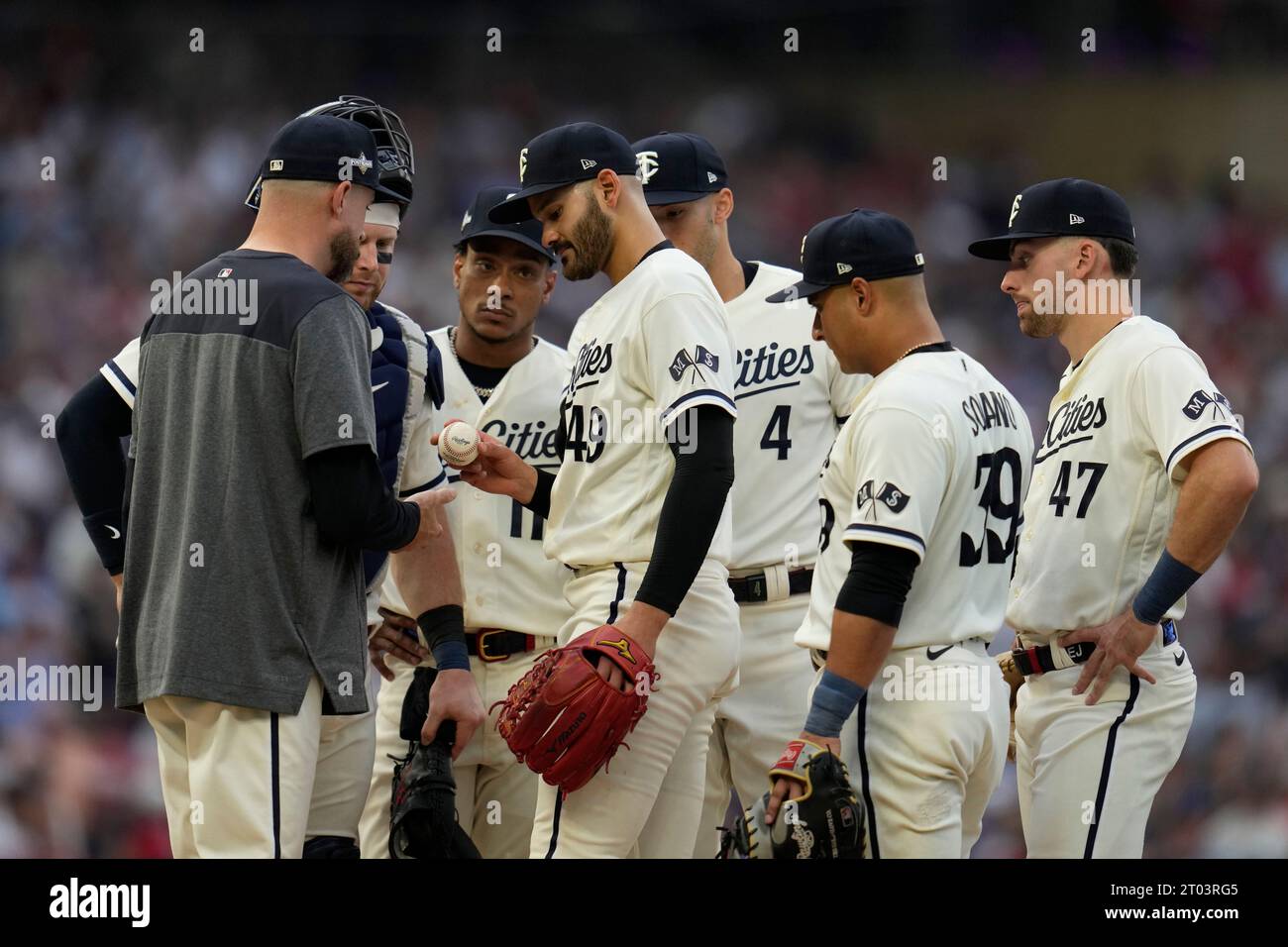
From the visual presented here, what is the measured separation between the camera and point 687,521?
2986 mm

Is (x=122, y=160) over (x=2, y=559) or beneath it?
over

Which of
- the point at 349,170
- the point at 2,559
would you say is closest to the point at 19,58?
the point at 2,559

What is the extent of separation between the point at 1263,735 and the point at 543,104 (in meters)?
5.92

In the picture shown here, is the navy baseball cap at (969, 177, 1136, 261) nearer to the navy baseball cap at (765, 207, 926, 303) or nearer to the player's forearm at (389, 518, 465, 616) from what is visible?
the navy baseball cap at (765, 207, 926, 303)

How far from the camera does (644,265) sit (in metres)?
3.27

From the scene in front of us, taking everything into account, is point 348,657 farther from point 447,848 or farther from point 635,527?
point 447,848

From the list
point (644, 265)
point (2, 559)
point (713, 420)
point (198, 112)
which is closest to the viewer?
point (713, 420)

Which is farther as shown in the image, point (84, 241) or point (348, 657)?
point (84, 241)

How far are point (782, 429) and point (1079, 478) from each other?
88 cm

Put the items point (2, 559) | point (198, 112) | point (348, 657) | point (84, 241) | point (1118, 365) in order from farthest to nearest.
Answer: point (198, 112)
point (84, 241)
point (2, 559)
point (1118, 365)
point (348, 657)

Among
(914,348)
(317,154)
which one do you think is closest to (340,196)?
(317,154)

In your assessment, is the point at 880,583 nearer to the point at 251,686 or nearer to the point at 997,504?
the point at 997,504

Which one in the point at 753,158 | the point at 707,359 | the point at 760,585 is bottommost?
the point at 760,585

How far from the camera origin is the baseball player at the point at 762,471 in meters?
4.03
